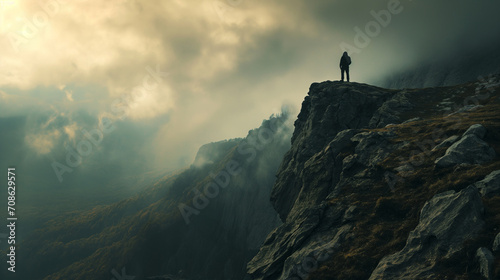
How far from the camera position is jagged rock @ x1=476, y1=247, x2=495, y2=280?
49.1ft

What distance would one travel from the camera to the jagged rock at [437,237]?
58.3 ft

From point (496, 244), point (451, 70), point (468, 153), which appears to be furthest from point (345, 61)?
point (451, 70)

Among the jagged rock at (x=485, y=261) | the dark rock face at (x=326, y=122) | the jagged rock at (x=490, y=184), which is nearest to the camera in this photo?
the jagged rock at (x=485, y=261)

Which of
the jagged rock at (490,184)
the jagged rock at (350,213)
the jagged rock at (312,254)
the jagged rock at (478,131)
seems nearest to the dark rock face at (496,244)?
the jagged rock at (490,184)

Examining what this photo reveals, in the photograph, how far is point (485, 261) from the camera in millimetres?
15438

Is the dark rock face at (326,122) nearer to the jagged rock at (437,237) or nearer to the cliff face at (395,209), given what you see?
the cliff face at (395,209)

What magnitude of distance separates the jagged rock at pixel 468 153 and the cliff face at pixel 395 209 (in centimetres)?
8

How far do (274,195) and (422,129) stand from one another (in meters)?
33.1

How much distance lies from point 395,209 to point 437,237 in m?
6.15

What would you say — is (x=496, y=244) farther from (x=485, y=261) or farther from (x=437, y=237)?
A: (x=437, y=237)

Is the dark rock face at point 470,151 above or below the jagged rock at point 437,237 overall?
above

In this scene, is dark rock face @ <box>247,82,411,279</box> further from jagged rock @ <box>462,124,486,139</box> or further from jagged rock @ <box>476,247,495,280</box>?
jagged rock @ <box>476,247,495,280</box>

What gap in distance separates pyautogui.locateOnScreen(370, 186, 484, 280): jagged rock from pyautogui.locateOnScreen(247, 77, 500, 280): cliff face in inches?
2.3

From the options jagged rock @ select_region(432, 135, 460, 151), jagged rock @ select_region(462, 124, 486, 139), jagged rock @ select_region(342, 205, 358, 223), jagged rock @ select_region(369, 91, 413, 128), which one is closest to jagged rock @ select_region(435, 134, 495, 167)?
jagged rock @ select_region(462, 124, 486, 139)
